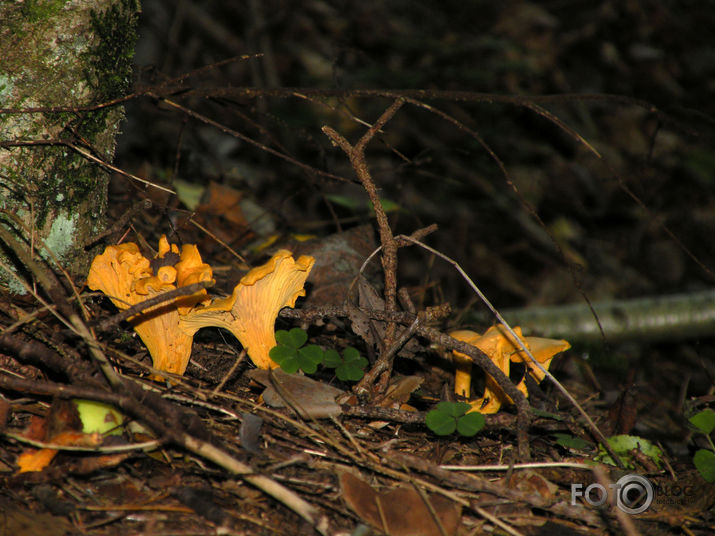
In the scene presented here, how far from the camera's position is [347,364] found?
7.04ft

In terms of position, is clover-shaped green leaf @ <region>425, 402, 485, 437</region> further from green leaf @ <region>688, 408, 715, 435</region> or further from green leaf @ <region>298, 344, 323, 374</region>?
green leaf @ <region>688, 408, 715, 435</region>

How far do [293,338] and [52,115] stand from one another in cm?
120

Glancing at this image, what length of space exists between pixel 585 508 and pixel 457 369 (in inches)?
27.6

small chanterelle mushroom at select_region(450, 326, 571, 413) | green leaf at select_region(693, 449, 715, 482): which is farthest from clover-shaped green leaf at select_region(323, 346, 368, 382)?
green leaf at select_region(693, 449, 715, 482)

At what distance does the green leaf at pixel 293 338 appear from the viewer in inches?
Answer: 83.6

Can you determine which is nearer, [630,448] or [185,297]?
[185,297]

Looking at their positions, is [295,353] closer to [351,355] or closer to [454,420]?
[351,355]

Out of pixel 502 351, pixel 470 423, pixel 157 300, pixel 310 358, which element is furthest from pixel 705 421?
pixel 157 300

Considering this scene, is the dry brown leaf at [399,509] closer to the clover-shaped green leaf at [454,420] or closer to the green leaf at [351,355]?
the clover-shaped green leaf at [454,420]

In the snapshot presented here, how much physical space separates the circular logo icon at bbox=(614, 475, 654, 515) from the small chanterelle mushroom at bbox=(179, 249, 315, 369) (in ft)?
4.16

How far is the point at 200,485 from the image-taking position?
1.63m

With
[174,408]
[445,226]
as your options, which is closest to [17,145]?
[174,408]
